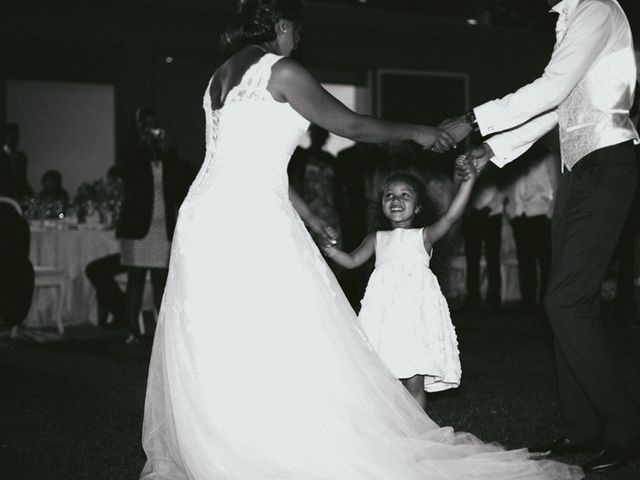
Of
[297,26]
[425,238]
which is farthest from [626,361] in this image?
[297,26]

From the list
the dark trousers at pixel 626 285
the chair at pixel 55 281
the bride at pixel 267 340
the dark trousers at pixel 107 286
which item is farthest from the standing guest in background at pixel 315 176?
the bride at pixel 267 340

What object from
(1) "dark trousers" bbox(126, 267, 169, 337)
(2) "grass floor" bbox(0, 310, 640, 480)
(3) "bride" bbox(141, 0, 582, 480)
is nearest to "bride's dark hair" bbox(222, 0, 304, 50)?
(3) "bride" bbox(141, 0, 582, 480)

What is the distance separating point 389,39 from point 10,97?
6799 millimetres

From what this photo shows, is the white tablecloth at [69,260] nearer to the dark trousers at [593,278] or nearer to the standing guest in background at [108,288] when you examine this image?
the standing guest in background at [108,288]

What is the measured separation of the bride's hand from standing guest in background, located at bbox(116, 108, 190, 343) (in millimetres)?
4106

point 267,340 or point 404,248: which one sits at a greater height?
point 404,248

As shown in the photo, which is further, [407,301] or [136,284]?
[136,284]

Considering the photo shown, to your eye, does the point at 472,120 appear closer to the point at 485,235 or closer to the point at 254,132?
the point at 254,132

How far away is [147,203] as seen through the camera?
7.64 metres

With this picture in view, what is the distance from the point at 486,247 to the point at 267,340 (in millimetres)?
7516

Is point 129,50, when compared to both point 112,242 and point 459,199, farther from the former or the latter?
point 459,199

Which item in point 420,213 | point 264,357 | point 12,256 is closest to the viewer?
point 264,357

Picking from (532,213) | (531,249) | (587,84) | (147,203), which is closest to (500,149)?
(587,84)

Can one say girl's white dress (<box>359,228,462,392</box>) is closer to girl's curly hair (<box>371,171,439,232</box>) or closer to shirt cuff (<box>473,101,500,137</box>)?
girl's curly hair (<box>371,171,439,232</box>)
